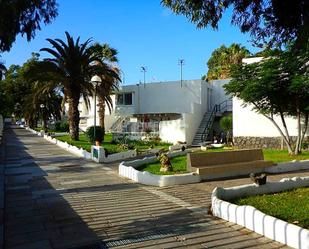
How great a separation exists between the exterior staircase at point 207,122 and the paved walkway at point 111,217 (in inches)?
712

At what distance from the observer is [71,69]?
103 ft

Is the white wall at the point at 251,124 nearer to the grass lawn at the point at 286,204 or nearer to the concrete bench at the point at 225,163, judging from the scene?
the concrete bench at the point at 225,163

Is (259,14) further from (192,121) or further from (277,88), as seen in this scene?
(192,121)

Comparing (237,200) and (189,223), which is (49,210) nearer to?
(189,223)

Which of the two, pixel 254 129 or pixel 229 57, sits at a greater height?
pixel 229 57

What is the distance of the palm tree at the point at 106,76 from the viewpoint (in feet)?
108

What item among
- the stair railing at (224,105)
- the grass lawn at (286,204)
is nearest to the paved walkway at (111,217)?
the grass lawn at (286,204)

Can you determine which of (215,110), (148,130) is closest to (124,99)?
(148,130)

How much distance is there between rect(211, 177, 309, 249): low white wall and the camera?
6.71 metres

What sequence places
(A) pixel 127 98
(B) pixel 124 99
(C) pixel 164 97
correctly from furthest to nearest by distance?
(B) pixel 124 99, (A) pixel 127 98, (C) pixel 164 97

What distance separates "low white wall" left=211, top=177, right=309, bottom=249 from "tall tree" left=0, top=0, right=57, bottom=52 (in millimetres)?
4963

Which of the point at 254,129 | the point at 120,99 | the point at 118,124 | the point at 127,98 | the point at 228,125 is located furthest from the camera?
the point at 120,99

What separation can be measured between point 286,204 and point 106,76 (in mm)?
28677

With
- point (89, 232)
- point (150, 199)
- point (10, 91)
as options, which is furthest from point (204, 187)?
point (10, 91)
